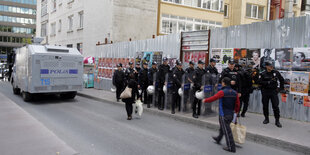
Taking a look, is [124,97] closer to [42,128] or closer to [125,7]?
[42,128]

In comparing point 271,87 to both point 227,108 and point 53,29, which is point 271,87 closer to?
point 227,108

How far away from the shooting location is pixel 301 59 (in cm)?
758

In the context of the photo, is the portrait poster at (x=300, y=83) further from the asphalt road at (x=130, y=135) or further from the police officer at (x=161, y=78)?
the police officer at (x=161, y=78)

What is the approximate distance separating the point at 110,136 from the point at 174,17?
18.0 meters

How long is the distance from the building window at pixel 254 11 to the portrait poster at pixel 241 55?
67.9ft

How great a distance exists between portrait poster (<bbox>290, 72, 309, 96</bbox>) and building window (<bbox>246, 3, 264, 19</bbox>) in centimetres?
2186

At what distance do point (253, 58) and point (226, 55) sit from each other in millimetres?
1071

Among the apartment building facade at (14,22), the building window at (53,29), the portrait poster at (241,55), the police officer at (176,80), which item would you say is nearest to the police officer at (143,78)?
the police officer at (176,80)

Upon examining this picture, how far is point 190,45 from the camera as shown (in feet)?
35.3

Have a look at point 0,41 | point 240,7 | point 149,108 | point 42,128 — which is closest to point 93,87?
point 149,108

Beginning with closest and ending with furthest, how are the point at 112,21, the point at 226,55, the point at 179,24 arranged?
1. the point at 226,55
2. the point at 112,21
3. the point at 179,24

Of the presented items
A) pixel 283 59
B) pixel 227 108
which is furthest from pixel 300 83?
pixel 227 108

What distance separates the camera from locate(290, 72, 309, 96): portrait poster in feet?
24.5

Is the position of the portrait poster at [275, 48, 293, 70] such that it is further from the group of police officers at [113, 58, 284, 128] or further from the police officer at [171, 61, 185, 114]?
the police officer at [171, 61, 185, 114]
